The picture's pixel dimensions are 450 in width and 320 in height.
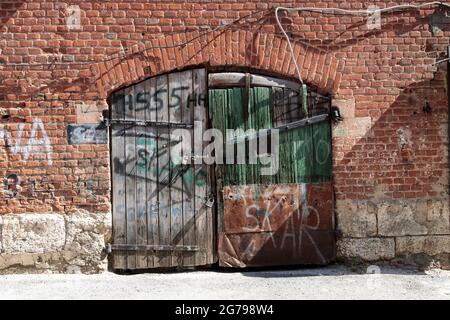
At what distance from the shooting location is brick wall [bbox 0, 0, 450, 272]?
6383 millimetres

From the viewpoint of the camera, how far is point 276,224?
6625 millimetres

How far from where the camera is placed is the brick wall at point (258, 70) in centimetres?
638

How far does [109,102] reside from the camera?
648 cm

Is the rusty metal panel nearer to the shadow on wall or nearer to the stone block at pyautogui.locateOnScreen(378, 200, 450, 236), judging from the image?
the shadow on wall

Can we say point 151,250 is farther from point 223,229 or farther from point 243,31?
point 243,31

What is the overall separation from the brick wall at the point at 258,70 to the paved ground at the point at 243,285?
0.44 meters

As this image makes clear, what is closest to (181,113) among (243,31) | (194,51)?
(194,51)

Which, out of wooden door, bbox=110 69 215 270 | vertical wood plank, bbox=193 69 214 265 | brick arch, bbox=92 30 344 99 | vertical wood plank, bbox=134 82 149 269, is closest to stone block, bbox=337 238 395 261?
vertical wood plank, bbox=193 69 214 265

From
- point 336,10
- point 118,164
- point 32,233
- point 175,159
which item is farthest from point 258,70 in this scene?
point 32,233

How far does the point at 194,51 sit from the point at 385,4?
2.32 meters

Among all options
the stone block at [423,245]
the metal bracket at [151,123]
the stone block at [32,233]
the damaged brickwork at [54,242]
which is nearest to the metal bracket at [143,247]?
the damaged brickwork at [54,242]

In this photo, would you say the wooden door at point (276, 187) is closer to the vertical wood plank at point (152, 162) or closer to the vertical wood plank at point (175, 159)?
the vertical wood plank at point (175, 159)

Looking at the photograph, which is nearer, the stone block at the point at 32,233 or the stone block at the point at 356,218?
the stone block at the point at 32,233

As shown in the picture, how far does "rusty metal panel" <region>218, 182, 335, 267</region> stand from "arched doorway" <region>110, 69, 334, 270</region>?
1 centimetres
